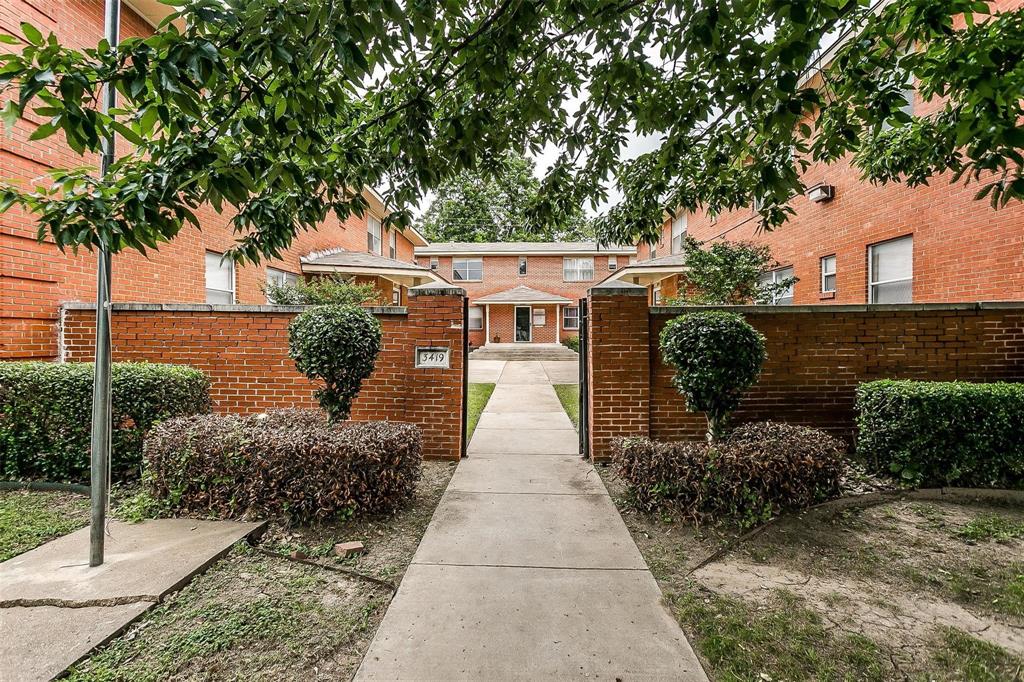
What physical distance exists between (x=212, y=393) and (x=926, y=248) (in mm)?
11905

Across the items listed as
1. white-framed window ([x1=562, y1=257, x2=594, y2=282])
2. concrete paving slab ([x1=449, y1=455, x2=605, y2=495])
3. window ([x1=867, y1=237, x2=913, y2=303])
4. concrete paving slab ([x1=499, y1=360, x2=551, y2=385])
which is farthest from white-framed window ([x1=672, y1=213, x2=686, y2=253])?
concrete paving slab ([x1=449, y1=455, x2=605, y2=495])

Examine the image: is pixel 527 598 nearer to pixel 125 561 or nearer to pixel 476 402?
pixel 125 561

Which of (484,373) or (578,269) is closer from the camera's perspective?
(484,373)

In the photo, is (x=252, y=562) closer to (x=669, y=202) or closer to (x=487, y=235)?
(x=669, y=202)

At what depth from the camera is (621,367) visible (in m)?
5.57

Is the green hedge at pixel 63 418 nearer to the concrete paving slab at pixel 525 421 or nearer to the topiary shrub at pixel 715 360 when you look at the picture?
the concrete paving slab at pixel 525 421

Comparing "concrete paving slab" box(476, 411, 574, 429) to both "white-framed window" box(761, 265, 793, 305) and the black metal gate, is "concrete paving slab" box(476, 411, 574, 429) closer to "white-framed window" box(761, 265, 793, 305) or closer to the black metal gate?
the black metal gate

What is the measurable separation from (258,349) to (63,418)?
75.3 inches

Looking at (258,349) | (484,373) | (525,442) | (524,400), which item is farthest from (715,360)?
(484,373)

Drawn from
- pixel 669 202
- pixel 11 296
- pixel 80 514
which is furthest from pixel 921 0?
pixel 11 296

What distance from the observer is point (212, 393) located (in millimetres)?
5898

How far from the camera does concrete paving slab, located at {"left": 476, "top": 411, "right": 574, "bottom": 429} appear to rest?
24.3 ft

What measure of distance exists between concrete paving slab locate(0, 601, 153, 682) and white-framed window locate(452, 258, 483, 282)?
25.3 m

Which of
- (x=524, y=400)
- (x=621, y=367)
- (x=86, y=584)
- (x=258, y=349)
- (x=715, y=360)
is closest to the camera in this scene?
(x=86, y=584)
